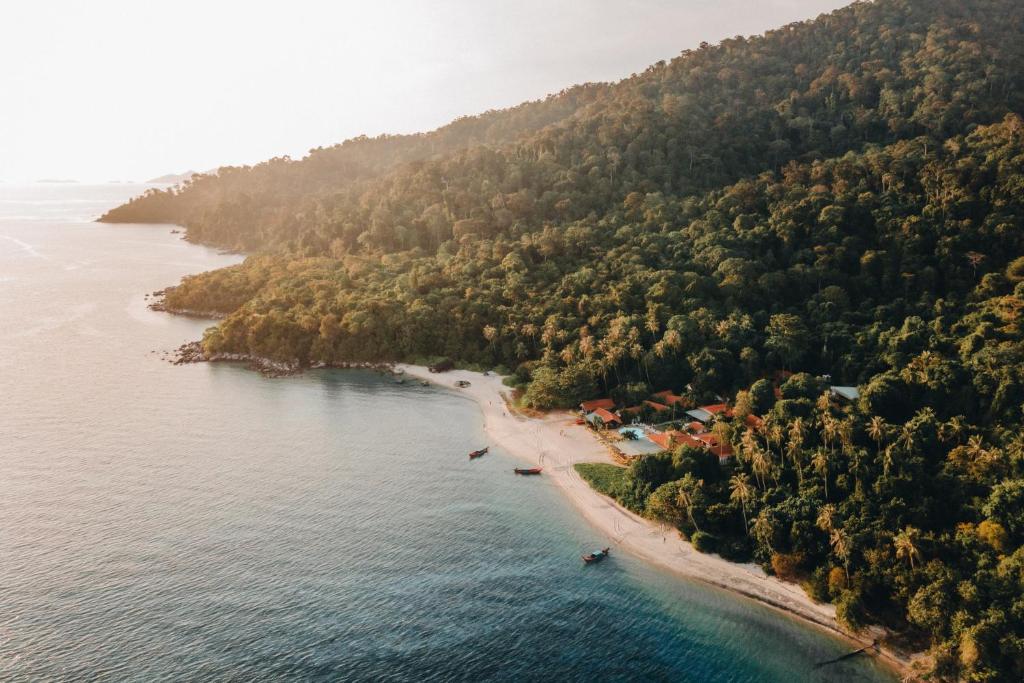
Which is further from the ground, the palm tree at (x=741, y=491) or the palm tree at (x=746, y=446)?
the palm tree at (x=746, y=446)

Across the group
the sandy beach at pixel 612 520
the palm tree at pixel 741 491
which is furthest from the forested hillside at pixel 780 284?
the sandy beach at pixel 612 520

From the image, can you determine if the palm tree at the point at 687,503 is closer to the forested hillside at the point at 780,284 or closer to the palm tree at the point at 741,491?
the forested hillside at the point at 780,284

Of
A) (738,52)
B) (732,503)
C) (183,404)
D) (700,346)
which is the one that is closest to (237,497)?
(183,404)

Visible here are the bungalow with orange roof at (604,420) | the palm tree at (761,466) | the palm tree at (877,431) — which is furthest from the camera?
the bungalow with orange roof at (604,420)

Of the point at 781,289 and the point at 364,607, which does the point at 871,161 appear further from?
the point at 364,607

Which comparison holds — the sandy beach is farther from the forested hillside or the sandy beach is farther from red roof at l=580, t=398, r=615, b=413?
red roof at l=580, t=398, r=615, b=413

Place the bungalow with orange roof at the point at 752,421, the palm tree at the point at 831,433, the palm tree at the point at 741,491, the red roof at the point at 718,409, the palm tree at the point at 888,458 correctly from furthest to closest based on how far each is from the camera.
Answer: the red roof at the point at 718,409, the bungalow with orange roof at the point at 752,421, the palm tree at the point at 831,433, the palm tree at the point at 741,491, the palm tree at the point at 888,458
